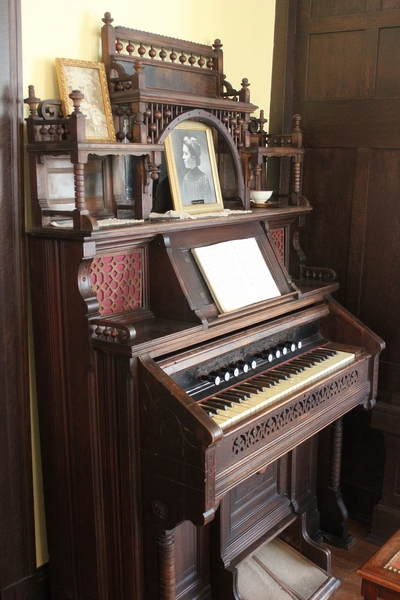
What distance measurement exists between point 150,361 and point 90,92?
1.08 m

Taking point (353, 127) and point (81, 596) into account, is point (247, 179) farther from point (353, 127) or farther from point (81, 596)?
point (81, 596)

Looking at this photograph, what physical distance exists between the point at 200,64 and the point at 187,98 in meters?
0.54

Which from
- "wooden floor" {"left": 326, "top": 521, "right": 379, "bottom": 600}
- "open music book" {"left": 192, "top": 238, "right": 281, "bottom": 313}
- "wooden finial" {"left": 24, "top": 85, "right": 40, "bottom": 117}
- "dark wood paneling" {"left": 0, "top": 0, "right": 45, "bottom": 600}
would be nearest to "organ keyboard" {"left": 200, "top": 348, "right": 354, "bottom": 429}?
"open music book" {"left": 192, "top": 238, "right": 281, "bottom": 313}

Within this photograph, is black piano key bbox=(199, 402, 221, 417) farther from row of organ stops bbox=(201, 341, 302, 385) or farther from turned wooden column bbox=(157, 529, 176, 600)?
turned wooden column bbox=(157, 529, 176, 600)

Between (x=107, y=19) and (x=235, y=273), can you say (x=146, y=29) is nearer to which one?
Answer: (x=107, y=19)

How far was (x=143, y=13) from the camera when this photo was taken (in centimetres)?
279

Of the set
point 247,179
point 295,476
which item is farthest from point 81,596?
point 247,179

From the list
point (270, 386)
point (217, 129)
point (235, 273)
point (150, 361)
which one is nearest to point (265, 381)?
point (270, 386)

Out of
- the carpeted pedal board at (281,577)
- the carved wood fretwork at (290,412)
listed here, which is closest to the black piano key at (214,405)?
the carved wood fretwork at (290,412)

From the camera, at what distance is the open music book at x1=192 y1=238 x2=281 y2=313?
2.61m

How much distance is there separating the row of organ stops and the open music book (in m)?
0.23

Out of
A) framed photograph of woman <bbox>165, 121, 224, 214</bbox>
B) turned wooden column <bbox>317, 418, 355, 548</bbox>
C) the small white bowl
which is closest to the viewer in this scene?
framed photograph of woman <bbox>165, 121, 224, 214</bbox>

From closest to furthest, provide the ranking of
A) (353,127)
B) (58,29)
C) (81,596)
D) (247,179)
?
(58,29) → (81,596) → (247,179) → (353,127)

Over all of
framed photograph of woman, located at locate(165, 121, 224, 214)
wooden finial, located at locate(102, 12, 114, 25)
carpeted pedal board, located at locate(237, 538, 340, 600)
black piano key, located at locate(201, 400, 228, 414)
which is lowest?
carpeted pedal board, located at locate(237, 538, 340, 600)
